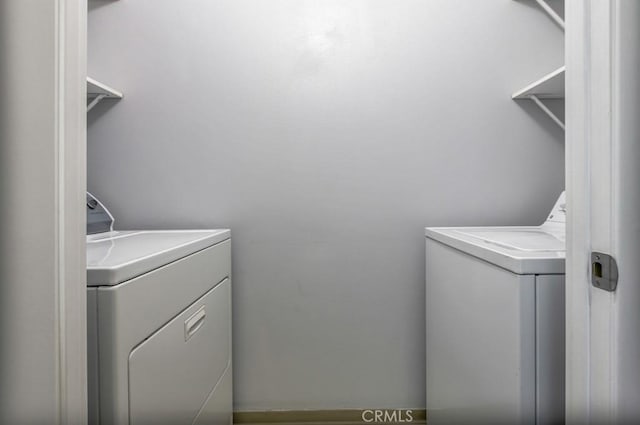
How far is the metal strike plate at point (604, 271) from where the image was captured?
0.48 metres

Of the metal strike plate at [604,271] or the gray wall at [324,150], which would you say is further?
the gray wall at [324,150]

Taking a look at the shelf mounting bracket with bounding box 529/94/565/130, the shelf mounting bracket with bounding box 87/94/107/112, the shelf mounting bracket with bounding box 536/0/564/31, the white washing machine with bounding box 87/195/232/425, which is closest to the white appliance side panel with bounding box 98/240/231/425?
the white washing machine with bounding box 87/195/232/425

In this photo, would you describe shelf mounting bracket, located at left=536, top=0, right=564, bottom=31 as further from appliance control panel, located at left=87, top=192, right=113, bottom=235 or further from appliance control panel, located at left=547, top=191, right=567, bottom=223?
appliance control panel, located at left=87, top=192, right=113, bottom=235

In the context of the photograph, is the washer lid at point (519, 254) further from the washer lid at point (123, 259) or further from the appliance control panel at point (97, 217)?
the appliance control panel at point (97, 217)

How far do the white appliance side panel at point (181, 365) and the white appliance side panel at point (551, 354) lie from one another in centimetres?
78

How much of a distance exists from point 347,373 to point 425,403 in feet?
1.14

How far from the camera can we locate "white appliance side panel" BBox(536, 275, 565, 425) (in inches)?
27.1

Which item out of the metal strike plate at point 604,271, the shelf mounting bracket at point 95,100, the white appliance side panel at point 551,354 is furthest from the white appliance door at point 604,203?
the shelf mounting bracket at point 95,100

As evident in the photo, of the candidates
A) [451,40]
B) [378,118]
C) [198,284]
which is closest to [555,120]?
[451,40]

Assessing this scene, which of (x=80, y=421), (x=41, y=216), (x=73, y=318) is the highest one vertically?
(x=41, y=216)

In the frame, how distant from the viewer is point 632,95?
0.47 metres

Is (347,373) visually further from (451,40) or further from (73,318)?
(451,40)

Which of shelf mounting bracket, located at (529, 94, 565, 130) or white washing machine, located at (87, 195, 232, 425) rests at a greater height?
shelf mounting bracket, located at (529, 94, 565, 130)

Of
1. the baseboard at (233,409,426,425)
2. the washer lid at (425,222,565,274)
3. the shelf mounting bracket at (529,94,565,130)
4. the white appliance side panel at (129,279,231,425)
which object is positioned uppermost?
the shelf mounting bracket at (529,94,565,130)
